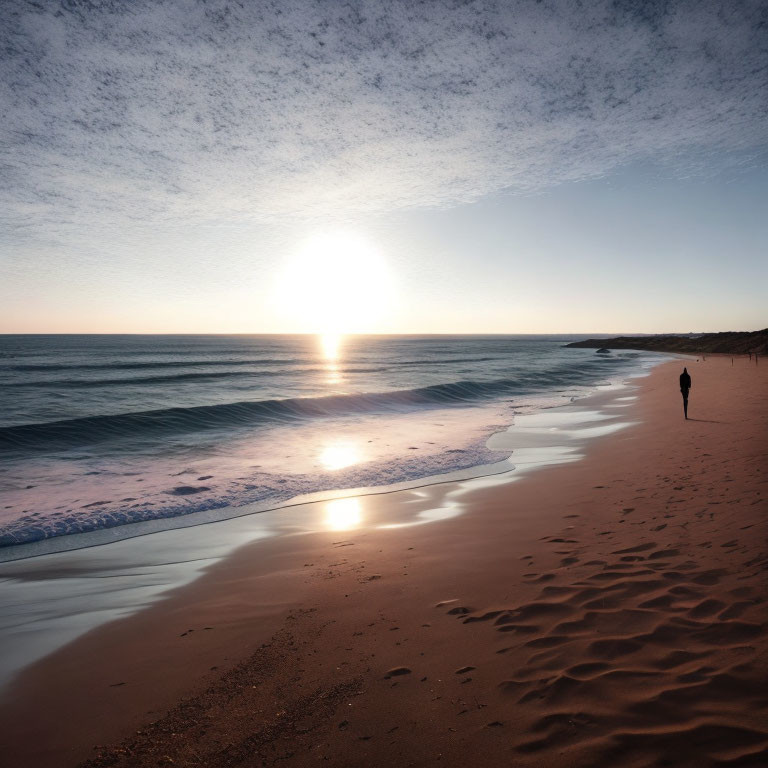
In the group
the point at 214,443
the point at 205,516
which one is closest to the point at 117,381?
the point at 214,443

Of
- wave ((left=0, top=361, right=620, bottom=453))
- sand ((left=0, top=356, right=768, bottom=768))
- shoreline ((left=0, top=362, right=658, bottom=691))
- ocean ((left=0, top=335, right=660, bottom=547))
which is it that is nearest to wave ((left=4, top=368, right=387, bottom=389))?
ocean ((left=0, top=335, right=660, bottom=547))

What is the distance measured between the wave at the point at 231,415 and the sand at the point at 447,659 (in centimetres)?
1632

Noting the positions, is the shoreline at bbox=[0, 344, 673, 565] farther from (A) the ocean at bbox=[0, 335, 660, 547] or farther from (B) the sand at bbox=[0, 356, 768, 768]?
(B) the sand at bbox=[0, 356, 768, 768]

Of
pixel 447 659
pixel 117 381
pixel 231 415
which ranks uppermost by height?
pixel 117 381

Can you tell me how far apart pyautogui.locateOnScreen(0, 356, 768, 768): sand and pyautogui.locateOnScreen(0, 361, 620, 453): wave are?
1632cm

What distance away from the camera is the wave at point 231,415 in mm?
19578

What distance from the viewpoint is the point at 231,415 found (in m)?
25.3

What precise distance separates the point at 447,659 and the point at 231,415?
23.1m

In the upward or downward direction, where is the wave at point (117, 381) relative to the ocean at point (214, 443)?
upward

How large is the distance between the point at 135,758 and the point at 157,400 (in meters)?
30.3

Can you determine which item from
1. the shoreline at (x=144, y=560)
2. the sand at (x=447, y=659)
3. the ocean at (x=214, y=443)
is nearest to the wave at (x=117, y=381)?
the ocean at (x=214, y=443)

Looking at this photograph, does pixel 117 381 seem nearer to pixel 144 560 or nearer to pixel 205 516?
pixel 205 516

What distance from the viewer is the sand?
10.4 feet

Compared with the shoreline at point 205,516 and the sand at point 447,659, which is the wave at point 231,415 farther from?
the sand at point 447,659
